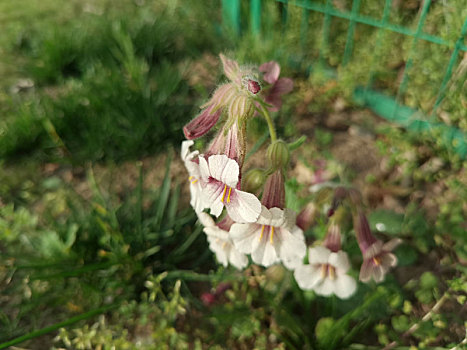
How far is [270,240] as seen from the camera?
1030 mm

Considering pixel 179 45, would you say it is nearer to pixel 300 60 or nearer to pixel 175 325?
pixel 300 60

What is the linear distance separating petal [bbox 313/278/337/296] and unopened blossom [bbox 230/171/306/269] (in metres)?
0.17

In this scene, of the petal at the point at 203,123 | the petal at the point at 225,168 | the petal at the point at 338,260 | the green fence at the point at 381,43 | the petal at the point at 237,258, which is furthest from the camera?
the green fence at the point at 381,43

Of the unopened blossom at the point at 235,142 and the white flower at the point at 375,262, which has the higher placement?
the unopened blossom at the point at 235,142

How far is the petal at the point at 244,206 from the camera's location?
88 centimetres

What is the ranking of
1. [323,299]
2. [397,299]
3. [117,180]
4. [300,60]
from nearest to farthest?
[397,299] < [323,299] < [117,180] < [300,60]

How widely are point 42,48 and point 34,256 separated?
180 cm

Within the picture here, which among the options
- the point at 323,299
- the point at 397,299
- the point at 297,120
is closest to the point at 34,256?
the point at 323,299

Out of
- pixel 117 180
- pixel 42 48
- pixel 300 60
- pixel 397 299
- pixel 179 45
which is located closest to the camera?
pixel 397 299

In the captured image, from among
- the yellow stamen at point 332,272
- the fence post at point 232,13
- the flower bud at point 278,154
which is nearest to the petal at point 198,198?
the flower bud at point 278,154

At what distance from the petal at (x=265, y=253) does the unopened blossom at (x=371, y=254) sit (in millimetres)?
261

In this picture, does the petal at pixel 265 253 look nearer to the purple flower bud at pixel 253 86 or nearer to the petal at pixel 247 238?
the petal at pixel 247 238

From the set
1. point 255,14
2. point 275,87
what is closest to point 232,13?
point 255,14

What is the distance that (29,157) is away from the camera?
7.45 feet
